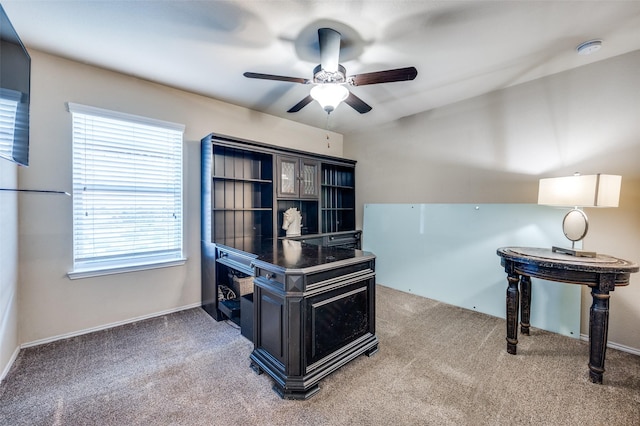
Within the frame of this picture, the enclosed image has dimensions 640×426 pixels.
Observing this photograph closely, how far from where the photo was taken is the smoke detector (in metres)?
2.05

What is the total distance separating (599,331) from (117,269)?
4.00 meters

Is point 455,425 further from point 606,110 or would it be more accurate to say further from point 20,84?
point 20,84

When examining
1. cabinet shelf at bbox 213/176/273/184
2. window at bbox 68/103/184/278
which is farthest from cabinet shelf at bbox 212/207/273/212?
window at bbox 68/103/184/278

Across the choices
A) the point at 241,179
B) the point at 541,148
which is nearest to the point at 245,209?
the point at 241,179

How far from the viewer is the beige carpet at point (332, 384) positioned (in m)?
1.51

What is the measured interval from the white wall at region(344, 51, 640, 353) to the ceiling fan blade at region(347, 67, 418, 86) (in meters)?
1.66

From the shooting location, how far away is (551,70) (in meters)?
2.50

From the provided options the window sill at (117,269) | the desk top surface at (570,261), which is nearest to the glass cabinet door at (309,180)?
the window sill at (117,269)

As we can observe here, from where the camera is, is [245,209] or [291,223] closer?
[245,209]

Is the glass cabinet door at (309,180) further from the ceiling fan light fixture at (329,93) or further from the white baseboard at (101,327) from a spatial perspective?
the white baseboard at (101,327)

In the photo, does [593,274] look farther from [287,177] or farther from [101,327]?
[101,327]

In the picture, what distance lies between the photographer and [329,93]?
78.9 inches

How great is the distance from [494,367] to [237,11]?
3151mm

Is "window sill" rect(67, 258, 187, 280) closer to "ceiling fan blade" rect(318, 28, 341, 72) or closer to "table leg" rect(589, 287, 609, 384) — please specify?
"ceiling fan blade" rect(318, 28, 341, 72)
